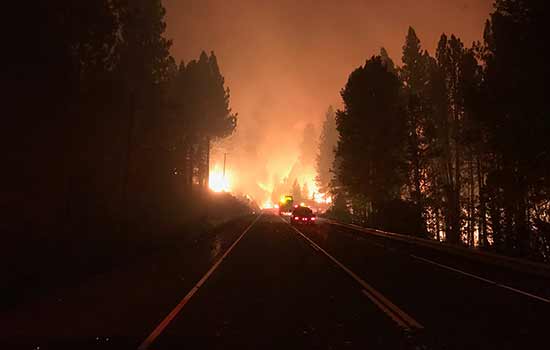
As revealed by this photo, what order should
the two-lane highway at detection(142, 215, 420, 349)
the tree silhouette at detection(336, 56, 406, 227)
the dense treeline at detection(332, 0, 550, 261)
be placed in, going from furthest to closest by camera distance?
1. the tree silhouette at detection(336, 56, 406, 227)
2. the dense treeline at detection(332, 0, 550, 261)
3. the two-lane highway at detection(142, 215, 420, 349)

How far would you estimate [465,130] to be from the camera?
35.4 metres

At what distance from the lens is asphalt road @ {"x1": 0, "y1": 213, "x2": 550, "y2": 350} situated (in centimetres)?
570

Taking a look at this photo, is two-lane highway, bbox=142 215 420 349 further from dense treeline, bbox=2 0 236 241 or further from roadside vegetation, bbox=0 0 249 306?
dense treeline, bbox=2 0 236 241

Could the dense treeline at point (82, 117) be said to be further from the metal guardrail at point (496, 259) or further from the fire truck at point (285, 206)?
the fire truck at point (285, 206)

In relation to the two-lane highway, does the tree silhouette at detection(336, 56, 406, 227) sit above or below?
above

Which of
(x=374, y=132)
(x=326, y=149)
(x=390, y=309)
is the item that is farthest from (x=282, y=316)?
(x=326, y=149)

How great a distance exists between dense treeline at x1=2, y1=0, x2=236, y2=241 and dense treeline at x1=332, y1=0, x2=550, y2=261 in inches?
686

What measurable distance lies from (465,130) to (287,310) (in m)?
33.5

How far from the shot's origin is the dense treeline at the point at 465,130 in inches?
716

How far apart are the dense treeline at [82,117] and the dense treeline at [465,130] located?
17.4 metres

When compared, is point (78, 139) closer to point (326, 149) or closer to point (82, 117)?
point (82, 117)

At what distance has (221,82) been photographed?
181 feet

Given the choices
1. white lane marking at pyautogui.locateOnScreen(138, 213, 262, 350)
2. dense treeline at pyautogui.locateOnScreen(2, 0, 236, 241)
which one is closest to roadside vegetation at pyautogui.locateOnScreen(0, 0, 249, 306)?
dense treeline at pyautogui.locateOnScreen(2, 0, 236, 241)

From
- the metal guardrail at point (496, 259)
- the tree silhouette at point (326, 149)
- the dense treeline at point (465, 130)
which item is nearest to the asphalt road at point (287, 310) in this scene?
the metal guardrail at point (496, 259)
